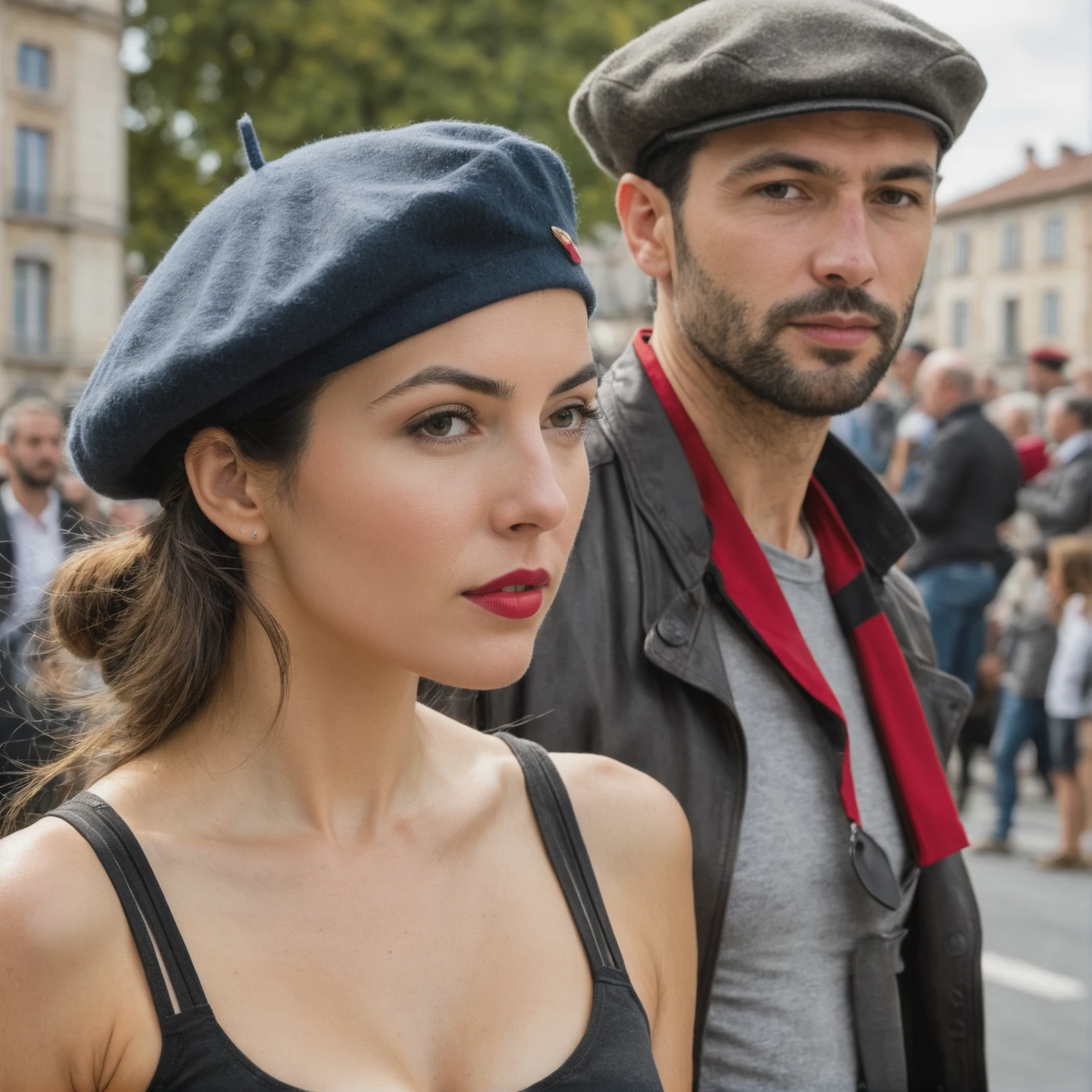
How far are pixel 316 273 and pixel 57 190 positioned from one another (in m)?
29.4

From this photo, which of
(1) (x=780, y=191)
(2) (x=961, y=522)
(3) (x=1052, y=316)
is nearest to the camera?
(1) (x=780, y=191)

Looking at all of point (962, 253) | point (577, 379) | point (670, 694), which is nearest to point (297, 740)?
point (577, 379)

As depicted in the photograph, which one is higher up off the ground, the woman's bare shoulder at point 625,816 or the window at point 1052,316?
the window at point 1052,316

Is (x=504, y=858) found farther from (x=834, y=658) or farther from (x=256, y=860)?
(x=834, y=658)

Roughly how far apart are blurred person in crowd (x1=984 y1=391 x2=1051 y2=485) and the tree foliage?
9.19 m

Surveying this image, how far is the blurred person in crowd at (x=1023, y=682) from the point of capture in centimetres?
805

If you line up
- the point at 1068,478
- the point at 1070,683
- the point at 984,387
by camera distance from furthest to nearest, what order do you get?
the point at 984,387 < the point at 1068,478 < the point at 1070,683

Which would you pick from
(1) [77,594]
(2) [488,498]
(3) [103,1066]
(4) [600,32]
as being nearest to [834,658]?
(2) [488,498]

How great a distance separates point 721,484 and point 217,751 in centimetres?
113

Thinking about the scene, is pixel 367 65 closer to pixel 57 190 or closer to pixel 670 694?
pixel 57 190

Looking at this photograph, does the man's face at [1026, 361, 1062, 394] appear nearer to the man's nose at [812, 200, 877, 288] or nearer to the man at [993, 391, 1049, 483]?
the man at [993, 391, 1049, 483]

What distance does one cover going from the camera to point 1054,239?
5150 cm

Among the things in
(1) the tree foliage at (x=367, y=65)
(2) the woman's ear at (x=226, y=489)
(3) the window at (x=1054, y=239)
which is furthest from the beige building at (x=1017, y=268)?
(2) the woman's ear at (x=226, y=489)

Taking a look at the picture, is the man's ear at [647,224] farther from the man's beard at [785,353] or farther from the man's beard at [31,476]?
the man's beard at [31,476]
